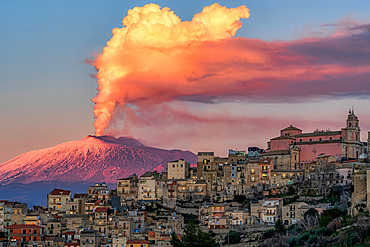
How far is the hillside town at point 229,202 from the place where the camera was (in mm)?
74875

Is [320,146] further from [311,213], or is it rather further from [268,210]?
[311,213]

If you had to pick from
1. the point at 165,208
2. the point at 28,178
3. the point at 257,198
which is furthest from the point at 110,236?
the point at 28,178

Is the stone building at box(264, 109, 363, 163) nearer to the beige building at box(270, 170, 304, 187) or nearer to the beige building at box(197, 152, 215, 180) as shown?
the beige building at box(270, 170, 304, 187)

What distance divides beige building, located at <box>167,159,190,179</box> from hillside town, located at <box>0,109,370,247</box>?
0.14 m

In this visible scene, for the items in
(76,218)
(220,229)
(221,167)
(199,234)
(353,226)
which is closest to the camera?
(353,226)

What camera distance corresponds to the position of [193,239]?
71.2 metres

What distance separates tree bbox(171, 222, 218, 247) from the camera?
70562 millimetres

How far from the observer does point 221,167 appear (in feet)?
310

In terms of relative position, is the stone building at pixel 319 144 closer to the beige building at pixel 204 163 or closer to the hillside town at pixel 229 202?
the hillside town at pixel 229 202

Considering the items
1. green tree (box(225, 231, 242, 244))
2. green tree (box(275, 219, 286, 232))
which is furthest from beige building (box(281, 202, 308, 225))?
green tree (box(225, 231, 242, 244))

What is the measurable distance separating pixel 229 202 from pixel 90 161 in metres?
81.4

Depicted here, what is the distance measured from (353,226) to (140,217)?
27237 mm

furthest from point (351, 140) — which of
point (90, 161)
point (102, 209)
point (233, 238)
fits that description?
point (90, 161)

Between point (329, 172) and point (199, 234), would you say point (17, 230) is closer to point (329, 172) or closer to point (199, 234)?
point (199, 234)
